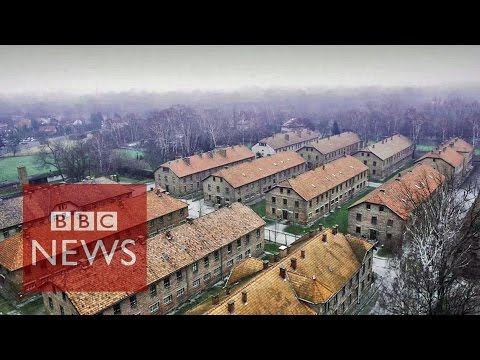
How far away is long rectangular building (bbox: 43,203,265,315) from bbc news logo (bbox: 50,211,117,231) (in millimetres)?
8232

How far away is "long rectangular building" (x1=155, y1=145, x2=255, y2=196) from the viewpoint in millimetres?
47156

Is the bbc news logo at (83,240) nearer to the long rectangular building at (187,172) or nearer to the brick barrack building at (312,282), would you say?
the long rectangular building at (187,172)

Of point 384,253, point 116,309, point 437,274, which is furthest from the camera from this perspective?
point 384,253

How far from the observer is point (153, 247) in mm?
23734

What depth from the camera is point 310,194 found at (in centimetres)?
3688

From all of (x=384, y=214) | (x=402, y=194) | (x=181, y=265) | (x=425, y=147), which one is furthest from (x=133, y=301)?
(x=425, y=147)

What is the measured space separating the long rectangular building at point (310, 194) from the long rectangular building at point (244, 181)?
497 centimetres

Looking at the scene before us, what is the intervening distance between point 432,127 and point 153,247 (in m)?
75.8

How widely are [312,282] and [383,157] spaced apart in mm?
38989

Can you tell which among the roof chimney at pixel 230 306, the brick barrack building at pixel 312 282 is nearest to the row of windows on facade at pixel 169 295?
the brick barrack building at pixel 312 282

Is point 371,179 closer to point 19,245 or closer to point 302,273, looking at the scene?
point 302,273

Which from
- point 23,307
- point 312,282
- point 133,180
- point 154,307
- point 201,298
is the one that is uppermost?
point 312,282

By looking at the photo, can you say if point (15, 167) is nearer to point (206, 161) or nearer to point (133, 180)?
point (133, 180)
